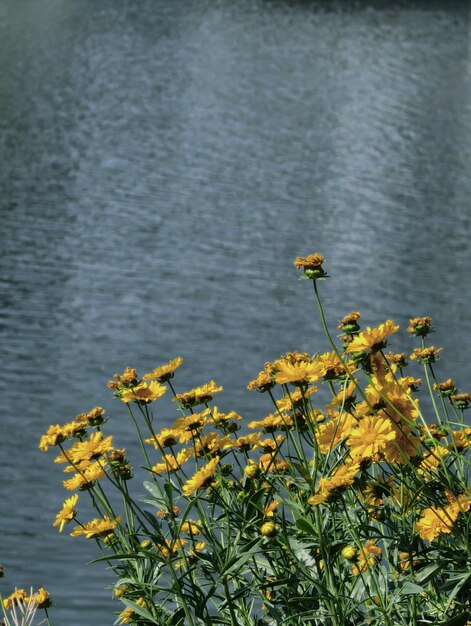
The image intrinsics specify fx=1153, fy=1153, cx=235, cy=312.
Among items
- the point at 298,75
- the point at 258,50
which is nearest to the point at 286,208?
the point at 298,75

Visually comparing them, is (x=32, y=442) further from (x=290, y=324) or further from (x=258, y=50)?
(x=258, y=50)

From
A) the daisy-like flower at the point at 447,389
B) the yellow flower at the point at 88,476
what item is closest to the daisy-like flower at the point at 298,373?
the yellow flower at the point at 88,476

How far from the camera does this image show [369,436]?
203cm

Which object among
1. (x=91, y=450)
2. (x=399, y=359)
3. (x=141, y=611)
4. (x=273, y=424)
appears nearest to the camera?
(x=141, y=611)

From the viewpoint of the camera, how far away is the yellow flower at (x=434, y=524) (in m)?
2.15

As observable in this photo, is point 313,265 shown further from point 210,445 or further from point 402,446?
point 210,445

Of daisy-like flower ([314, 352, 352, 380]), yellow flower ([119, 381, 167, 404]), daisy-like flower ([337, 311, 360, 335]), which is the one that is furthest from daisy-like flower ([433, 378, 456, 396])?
yellow flower ([119, 381, 167, 404])

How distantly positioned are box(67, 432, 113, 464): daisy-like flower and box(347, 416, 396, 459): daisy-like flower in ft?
1.89

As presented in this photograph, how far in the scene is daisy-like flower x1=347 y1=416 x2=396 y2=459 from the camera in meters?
2.01

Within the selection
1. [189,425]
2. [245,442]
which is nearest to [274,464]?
[245,442]

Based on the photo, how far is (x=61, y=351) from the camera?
374 inches

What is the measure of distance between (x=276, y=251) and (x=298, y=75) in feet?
54.9

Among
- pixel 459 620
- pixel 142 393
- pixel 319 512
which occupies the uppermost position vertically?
pixel 142 393

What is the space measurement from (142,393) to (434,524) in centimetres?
66
